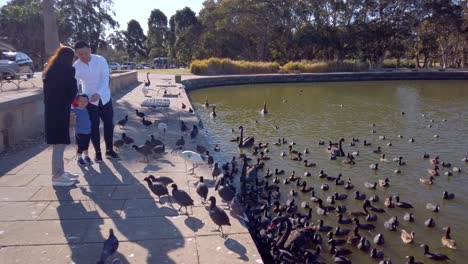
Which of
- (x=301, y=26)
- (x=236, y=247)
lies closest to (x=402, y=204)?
(x=236, y=247)

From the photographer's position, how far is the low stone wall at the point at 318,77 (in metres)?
33.9

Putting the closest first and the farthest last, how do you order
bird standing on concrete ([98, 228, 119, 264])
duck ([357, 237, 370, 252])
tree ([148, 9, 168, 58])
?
bird standing on concrete ([98, 228, 119, 264]) → duck ([357, 237, 370, 252]) → tree ([148, 9, 168, 58])

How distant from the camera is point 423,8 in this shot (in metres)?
48.7

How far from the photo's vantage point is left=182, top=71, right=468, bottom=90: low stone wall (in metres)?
33.9

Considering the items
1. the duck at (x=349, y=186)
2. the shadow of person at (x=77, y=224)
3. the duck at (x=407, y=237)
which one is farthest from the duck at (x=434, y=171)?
the shadow of person at (x=77, y=224)

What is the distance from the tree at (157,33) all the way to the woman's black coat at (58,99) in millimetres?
73216

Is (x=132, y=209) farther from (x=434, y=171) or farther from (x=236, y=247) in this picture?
(x=434, y=171)

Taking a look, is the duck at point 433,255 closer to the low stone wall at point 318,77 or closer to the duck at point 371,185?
the duck at point 371,185

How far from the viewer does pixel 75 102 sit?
6684 mm

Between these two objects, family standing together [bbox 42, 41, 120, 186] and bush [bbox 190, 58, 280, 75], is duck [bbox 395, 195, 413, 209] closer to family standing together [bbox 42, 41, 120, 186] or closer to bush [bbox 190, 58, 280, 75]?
family standing together [bbox 42, 41, 120, 186]

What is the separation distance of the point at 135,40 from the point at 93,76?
271 ft

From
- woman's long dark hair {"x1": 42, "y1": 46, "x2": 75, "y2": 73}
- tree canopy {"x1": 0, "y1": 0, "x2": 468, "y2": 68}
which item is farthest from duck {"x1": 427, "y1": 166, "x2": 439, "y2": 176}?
tree canopy {"x1": 0, "y1": 0, "x2": 468, "y2": 68}

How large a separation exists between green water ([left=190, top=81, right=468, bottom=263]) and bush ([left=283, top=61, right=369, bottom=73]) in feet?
36.9

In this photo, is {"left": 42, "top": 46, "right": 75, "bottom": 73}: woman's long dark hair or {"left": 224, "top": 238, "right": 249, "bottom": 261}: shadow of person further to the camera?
{"left": 42, "top": 46, "right": 75, "bottom": 73}: woman's long dark hair
